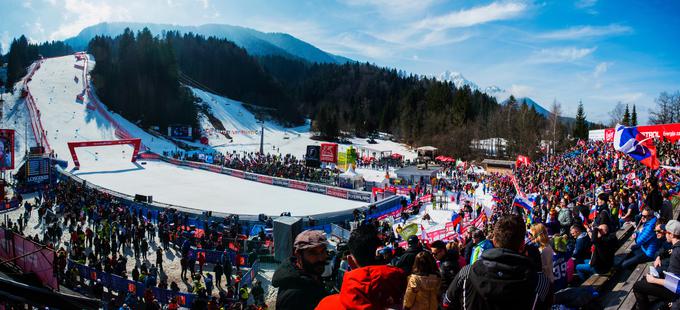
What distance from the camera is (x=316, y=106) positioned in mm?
126312

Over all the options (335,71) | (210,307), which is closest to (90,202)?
(210,307)

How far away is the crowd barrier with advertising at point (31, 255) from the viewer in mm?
8297

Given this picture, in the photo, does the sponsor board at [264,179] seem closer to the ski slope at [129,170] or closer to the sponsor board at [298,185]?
the ski slope at [129,170]

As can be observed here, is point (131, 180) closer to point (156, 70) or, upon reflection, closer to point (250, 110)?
point (156, 70)

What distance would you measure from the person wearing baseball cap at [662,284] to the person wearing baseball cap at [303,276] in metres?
3.62

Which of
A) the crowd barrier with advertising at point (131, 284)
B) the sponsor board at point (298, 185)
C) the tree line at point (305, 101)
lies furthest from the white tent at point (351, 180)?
the tree line at point (305, 101)

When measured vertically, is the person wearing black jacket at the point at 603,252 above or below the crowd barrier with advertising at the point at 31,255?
above

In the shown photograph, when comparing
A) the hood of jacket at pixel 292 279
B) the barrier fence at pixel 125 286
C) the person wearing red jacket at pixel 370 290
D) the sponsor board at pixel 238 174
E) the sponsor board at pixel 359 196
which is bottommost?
the barrier fence at pixel 125 286

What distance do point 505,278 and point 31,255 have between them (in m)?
10.0

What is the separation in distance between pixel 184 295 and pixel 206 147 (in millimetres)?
51035

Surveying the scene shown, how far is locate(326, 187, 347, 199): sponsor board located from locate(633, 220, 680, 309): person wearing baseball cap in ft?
80.5

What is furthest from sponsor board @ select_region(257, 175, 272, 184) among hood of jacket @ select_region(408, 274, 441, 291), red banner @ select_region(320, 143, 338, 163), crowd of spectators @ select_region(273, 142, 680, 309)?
hood of jacket @ select_region(408, 274, 441, 291)

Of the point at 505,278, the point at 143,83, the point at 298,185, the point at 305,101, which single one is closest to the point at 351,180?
the point at 298,185

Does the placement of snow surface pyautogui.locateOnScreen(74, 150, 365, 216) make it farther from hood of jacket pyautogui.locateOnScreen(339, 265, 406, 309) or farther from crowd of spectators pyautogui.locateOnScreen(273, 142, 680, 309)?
hood of jacket pyautogui.locateOnScreen(339, 265, 406, 309)
